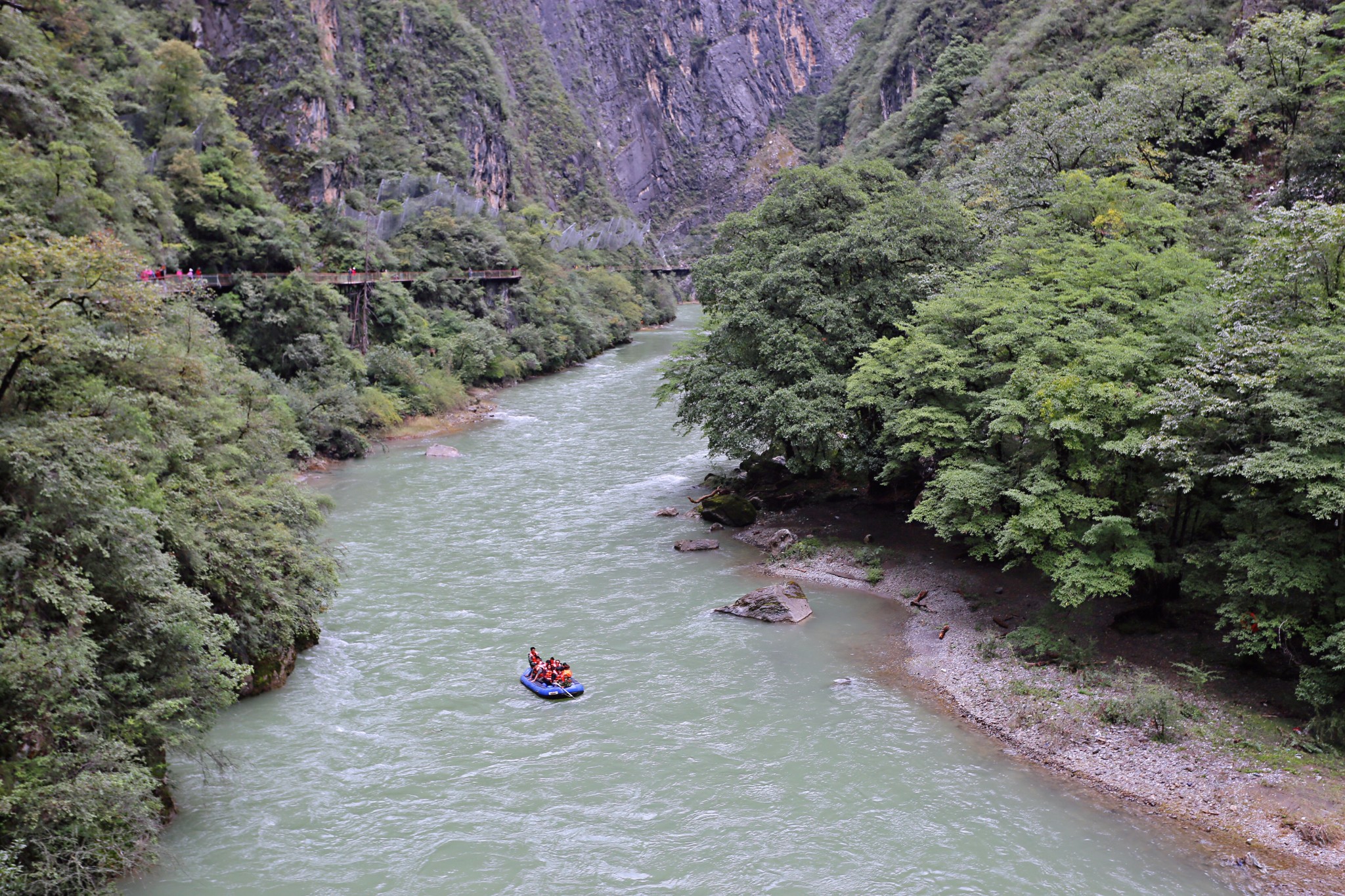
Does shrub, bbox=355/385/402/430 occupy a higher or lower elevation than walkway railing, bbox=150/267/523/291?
lower

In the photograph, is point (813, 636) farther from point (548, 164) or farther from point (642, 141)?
point (642, 141)

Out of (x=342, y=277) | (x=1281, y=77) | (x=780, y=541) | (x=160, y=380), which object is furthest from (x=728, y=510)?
(x=342, y=277)

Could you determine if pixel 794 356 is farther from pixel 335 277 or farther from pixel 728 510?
pixel 335 277

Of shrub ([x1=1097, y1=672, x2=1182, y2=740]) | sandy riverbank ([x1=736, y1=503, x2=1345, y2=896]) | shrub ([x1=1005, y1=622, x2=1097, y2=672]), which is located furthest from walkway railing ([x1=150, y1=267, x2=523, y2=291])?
shrub ([x1=1097, y1=672, x2=1182, y2=740])

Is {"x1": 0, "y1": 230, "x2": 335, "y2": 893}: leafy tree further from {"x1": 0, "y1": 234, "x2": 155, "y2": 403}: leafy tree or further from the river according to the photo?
the river

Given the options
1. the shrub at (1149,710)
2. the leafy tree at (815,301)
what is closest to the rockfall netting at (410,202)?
the leafy tree at (815,301)

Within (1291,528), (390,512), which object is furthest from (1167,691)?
(390,512)
